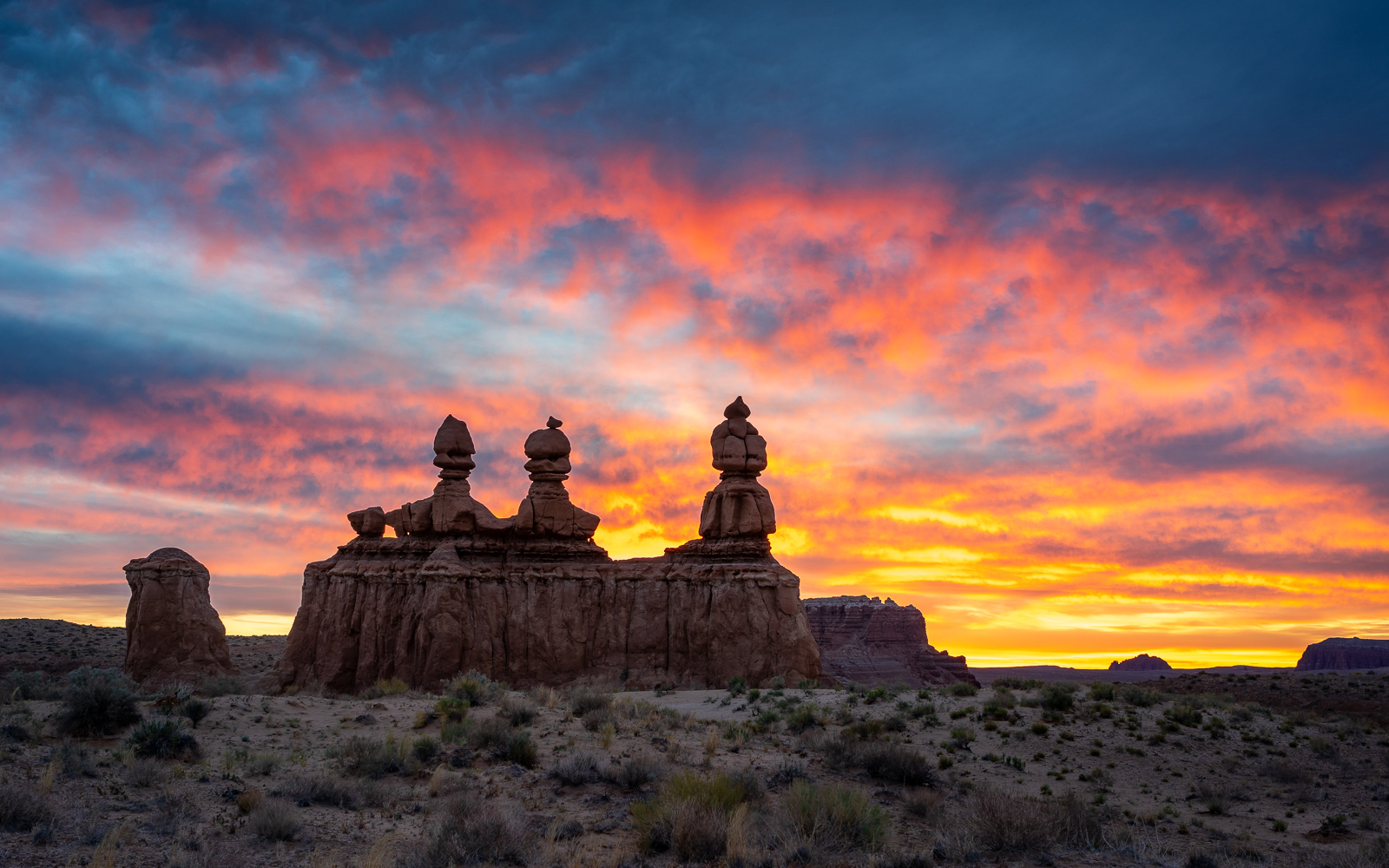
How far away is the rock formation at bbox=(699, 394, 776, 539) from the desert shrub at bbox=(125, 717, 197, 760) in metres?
24.0

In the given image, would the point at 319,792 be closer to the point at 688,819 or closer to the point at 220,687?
the point at 688,819

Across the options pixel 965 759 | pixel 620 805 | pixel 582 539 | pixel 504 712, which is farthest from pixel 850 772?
pixel 582 539

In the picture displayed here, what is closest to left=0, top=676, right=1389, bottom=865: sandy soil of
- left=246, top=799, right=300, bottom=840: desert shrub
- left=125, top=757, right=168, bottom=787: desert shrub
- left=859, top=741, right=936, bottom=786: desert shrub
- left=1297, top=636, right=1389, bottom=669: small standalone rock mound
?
left=125, top=757, right=168, bottom=787: desert shrub

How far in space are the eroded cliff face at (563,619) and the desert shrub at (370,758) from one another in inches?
764

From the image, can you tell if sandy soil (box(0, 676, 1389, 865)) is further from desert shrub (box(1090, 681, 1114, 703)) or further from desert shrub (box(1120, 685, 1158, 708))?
desert shrub (box(1090, 681, 1114, 703))

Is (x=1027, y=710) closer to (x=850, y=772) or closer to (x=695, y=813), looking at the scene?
(x=850, y=772)

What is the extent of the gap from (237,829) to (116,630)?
7708 centimetres

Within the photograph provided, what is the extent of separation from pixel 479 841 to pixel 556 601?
26.1 metres

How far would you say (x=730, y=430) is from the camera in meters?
39.1

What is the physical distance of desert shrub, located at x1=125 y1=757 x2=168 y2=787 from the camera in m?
14.8

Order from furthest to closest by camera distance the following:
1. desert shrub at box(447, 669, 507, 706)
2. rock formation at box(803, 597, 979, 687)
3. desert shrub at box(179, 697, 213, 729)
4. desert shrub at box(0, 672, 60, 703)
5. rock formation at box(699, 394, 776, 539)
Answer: rock formation at box(803, 597, 979, 687) < rock formation at box(699, 394, 776, 539) < desert shrub at box(447, 669, 507, 706) < desert shrub at box(0, 672, 60, 703) < desert shrub at box(179, 697, 213, 729)

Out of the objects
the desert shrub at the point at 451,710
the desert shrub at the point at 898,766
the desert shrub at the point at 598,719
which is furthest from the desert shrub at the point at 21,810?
the desert shrub at the point at 898,766

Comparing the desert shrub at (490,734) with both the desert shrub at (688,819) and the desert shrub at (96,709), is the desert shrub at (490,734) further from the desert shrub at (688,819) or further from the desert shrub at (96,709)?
the desert shrub at (96,709)

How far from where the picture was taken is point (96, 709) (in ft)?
58.3
